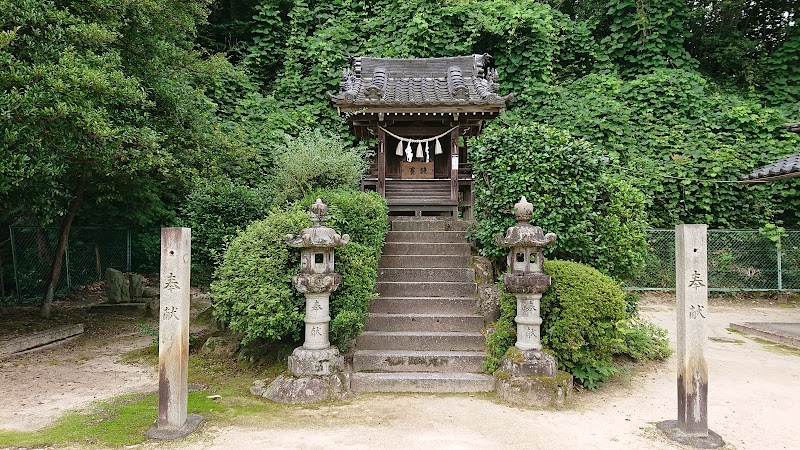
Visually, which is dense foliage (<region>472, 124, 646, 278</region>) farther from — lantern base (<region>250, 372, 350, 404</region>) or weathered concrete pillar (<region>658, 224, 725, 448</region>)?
lantern base (<region>250, 372, 350, 404</region>)

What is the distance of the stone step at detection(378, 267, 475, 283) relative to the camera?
6895mm

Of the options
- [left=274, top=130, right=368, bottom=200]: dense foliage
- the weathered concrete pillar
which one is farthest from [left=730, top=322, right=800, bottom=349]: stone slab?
[left=274, top=130, right=368, bottom=200]: dense foliage

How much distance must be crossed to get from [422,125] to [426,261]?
171 inches

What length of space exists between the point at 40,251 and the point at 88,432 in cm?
955

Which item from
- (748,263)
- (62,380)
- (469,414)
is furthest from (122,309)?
(748,263)

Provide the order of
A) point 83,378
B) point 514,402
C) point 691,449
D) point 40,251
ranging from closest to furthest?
1. point 691,449
2. point 514,402
3. point 83,378
4. point 40,251

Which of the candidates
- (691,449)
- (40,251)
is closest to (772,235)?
(691,449)

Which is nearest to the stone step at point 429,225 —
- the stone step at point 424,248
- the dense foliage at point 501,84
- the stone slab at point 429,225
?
the stone slab at point 429,225

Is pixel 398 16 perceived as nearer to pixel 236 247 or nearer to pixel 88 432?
pixel 236 247

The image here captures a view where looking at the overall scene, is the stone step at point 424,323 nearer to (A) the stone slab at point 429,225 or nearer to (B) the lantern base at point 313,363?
(B) the lantern base at point 313,363

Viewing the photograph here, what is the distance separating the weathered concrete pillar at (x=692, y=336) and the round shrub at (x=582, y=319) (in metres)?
0.96

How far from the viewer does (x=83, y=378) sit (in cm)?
569

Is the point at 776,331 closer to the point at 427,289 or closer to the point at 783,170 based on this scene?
the point at 783,170

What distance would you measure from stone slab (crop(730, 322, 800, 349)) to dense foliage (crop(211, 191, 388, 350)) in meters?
7.23
